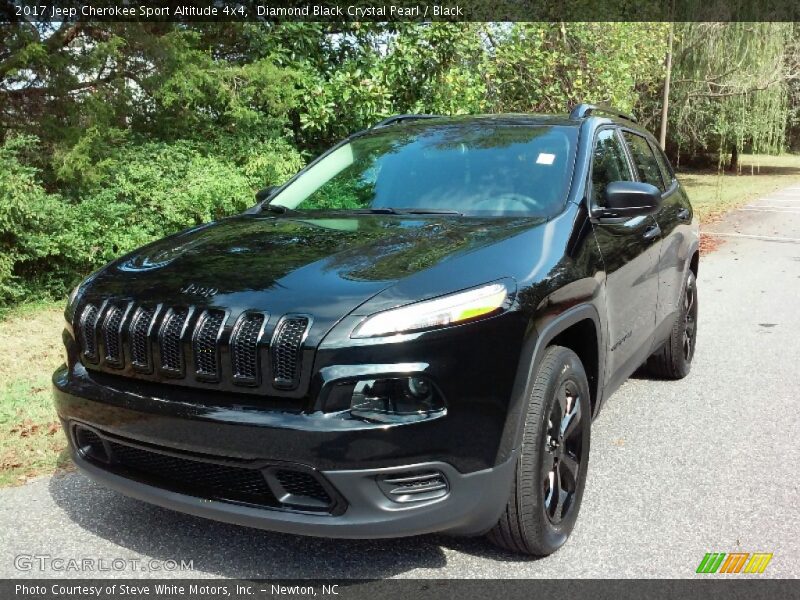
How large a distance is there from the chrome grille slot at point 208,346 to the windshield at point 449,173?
136cm

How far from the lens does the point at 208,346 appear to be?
260cm

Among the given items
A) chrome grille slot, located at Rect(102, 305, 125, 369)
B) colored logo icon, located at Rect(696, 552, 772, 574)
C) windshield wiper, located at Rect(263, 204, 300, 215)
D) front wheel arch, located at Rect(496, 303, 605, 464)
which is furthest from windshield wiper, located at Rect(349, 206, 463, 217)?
colored logo icon, located at Rect(696, 552, 772, 574)

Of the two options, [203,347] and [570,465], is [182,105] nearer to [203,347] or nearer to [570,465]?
[203,347]

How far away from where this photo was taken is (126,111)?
8.09 meters

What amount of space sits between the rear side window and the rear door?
0.73 ft

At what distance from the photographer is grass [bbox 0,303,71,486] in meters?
4.04

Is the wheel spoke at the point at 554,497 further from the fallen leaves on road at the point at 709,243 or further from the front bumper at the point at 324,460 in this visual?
the fallen leaves on road at the point at 709,243

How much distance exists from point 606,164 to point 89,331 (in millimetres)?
2650

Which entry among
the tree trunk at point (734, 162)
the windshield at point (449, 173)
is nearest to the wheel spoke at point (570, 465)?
the windshield at point (449, 173)

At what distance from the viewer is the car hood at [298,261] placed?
265cm

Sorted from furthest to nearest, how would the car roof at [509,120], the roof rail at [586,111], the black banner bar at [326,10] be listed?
the black banner bar at [326,10] < the roof rail at [586,111] < the car roof at [509,120]

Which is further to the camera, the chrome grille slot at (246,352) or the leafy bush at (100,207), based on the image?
the leafy bush at (100,207)

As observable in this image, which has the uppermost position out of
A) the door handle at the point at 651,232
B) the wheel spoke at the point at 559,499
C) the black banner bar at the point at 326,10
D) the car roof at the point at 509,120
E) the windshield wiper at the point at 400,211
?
the black banner bar at the point at 326,10

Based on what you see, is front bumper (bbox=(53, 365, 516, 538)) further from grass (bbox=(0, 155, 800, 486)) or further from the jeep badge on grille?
grass (bbox=(0, 155, 800, 486))
